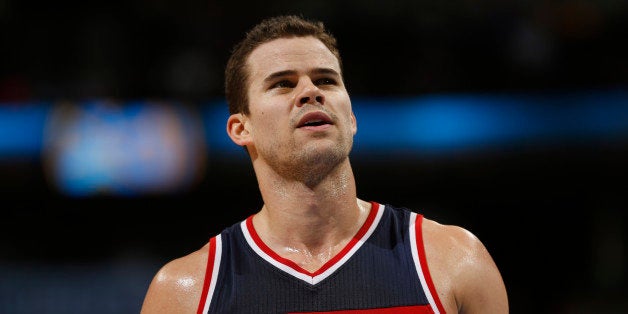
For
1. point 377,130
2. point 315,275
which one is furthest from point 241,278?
point 377,130

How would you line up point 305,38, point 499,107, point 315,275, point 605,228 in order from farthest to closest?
point 605,228 → point 499,107 → point 305,38 → point 315,275

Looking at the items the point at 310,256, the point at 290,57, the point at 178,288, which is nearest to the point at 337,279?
the point at 310,256

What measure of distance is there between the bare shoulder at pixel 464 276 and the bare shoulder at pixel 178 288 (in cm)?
97

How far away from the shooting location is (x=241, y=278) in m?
3.38

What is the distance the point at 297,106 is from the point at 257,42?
1.60 feet

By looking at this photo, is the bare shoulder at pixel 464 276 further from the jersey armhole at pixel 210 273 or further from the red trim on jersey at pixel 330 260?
the jersey armhole at pixel 210 273

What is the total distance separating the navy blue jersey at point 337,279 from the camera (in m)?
3.23

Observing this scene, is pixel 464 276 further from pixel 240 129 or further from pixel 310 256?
pixel 240 129

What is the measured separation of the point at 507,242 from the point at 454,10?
267cm

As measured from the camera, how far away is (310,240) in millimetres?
3520

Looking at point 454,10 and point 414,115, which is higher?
point 454,10

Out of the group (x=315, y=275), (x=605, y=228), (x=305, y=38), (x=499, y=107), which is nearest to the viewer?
(x=315, y=275)

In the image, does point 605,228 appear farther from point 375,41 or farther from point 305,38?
point 305,38

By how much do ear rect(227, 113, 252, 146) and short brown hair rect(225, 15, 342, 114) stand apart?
0.11 ft
